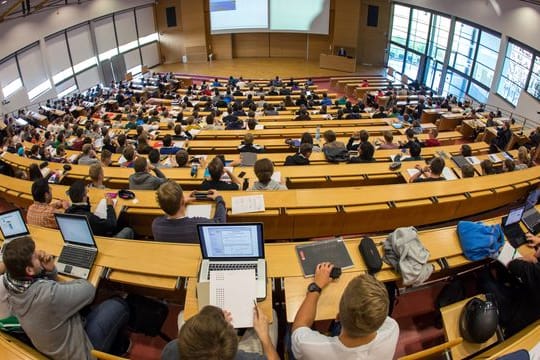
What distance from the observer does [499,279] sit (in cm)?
347

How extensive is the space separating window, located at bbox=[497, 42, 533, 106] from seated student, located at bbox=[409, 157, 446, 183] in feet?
30.6

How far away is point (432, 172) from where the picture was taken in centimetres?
493

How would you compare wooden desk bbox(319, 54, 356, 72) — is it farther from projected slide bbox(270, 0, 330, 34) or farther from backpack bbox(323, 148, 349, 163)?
backpack bbox(323, 148, 349, 163)

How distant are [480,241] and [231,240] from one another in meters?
2.21

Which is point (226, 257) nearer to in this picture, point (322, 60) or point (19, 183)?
point (19, 183)

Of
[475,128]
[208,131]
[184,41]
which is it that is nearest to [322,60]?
[184,41]

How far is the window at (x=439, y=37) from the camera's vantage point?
15.6 metres

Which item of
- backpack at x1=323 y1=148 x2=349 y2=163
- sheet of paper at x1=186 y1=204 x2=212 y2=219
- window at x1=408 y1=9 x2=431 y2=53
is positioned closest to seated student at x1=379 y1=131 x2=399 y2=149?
backpack at x1=323 y1=148 x2=349 y2=163

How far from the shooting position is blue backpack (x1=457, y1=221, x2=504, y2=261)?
3.08m

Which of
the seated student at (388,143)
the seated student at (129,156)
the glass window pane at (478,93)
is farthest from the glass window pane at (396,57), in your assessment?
the seated student at (129,156)

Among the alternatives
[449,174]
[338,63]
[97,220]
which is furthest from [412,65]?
[97,220]

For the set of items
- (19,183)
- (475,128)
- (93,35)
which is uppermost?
(93,35)

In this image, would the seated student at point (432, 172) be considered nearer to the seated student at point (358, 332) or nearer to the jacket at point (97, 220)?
the seated student at point (358, 332)

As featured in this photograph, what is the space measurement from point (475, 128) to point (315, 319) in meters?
9.47
